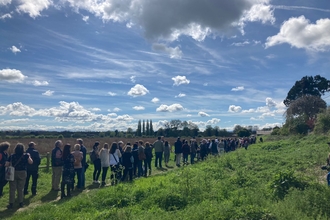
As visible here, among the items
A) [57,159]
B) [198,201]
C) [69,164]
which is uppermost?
[57,159]

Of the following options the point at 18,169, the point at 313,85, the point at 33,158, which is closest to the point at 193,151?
the point at 33,158

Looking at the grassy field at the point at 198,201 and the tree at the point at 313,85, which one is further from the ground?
the tree at the point at 313,85

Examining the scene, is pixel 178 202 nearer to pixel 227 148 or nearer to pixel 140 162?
pixel 140 162

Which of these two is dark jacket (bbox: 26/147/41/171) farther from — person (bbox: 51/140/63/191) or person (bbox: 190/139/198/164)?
person (bbox: 190/139/198/164)

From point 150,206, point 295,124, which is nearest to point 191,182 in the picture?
point 150,206

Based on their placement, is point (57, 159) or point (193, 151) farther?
point (193, 151)

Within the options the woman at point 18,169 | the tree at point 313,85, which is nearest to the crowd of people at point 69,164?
the woman at point 18,169

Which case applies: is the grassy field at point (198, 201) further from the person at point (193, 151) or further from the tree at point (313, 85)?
the tree at point (313, 85)

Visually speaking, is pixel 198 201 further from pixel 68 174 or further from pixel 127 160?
pixel 127 160

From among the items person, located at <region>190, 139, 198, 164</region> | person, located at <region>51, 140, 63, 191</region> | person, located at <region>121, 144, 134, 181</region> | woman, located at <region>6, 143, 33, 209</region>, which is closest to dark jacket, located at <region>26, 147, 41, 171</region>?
person, located at <region>51, 140, 63, 191</region>

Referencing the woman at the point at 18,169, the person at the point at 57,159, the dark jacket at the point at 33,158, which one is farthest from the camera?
the person at the point at 57,159

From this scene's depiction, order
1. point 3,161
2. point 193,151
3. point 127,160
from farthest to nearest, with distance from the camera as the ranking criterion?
1. point 193,151
2. point 127,160
3. point 3,161

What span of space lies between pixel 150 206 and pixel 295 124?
1399 inches

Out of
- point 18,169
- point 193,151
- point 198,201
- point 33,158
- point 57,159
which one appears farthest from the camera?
point 193,151
